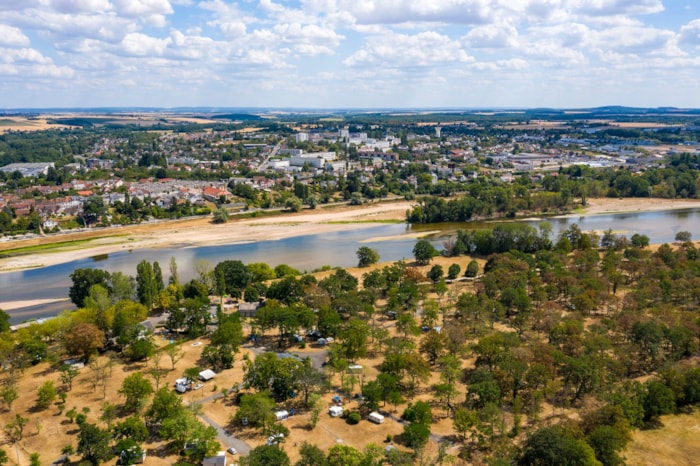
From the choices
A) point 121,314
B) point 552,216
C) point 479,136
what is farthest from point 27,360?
point 479,136

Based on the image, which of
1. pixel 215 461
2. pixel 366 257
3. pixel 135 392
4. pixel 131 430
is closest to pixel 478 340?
pixel 215 461

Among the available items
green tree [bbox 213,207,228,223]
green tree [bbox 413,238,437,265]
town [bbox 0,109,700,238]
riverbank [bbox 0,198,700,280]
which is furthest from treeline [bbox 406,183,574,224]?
green tree [bbox 213,207,228,223]

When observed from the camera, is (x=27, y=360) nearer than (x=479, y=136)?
Yes

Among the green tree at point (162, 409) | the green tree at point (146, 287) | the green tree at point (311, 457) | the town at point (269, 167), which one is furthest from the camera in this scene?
the town at point (269, 167)

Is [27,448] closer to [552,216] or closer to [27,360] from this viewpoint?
[27,360]

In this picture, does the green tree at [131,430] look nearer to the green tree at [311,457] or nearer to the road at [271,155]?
the green tree at [311,457]

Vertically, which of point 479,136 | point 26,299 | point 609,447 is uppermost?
point 479,136

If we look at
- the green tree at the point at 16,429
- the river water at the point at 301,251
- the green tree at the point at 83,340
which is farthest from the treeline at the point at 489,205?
the green tree at the point at 16,429
